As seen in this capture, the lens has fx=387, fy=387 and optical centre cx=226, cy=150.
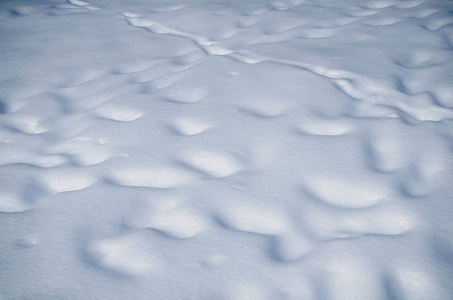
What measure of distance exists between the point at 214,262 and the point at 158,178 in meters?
0.32

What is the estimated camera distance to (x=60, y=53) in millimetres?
1721

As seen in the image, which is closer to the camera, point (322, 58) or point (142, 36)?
point (322, 58)

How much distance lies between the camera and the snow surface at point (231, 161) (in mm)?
747

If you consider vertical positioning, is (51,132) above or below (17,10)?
below

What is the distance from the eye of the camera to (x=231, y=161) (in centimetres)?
106

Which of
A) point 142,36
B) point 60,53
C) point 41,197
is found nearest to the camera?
point 41,197

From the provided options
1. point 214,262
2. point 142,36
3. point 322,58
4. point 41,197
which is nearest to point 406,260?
point 214,262

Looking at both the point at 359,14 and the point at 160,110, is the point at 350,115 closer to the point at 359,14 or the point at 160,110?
the point at 160,110

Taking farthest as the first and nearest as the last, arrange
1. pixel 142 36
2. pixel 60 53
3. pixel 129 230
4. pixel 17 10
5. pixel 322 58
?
pixel 17 10 → pixel 142 36 → pixel 60 53 → pixel 322 58 → pixel 129 230

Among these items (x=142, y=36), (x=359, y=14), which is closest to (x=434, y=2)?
(x=359, y=14)

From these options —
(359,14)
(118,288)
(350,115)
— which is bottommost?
(118,288)

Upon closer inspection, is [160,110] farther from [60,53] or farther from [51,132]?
[60,53]

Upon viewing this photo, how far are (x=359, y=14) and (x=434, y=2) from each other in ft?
1.29

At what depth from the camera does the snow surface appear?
2.45 feet
